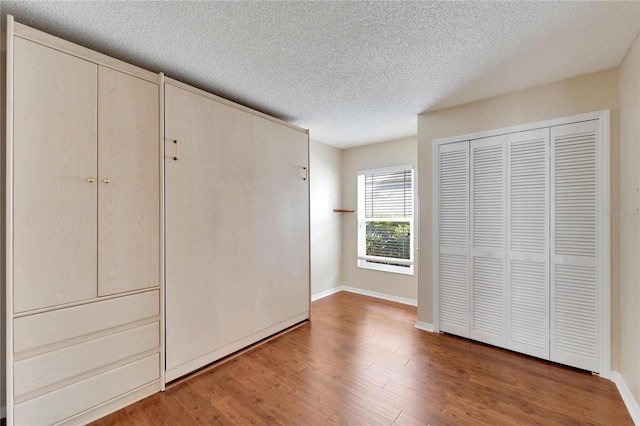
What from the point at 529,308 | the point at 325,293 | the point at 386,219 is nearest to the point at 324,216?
the point at 386,219

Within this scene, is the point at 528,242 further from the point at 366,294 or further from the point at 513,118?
the point at 366,294

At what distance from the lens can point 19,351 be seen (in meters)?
1.51

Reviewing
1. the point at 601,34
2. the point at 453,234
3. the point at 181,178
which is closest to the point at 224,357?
the point at 181,178

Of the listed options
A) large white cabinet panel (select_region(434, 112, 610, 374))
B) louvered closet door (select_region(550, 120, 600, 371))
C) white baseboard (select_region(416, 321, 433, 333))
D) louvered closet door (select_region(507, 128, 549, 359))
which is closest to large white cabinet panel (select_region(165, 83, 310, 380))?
white baseboard (select_region(416, 321, 433, 333))

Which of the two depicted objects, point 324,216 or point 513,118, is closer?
point 513,118

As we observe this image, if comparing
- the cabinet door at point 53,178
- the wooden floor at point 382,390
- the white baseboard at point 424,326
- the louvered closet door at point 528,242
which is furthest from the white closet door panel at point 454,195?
the cabinet door at point 53,178

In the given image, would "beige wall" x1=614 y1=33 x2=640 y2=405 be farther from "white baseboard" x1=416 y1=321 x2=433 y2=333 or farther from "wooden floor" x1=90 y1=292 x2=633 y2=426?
"white baseboard" x1=416 y1=321 x2=433 y2=333

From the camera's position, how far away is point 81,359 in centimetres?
171

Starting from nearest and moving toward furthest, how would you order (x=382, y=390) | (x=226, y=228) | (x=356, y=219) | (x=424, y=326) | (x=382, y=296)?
(x=382, y=390)
(x=226, y=228)
(x=424, y=326)
(x=382, y=296)
(x=356, y=219)

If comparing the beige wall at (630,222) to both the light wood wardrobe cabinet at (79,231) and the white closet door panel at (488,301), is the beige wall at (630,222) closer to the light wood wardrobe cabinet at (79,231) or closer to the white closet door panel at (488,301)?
the white closet door panel at (488,301)

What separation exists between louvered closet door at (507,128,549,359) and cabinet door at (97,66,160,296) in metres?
3.13

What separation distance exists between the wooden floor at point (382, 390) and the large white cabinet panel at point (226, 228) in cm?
32

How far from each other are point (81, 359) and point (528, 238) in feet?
11.8

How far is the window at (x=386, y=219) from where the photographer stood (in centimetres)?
424
